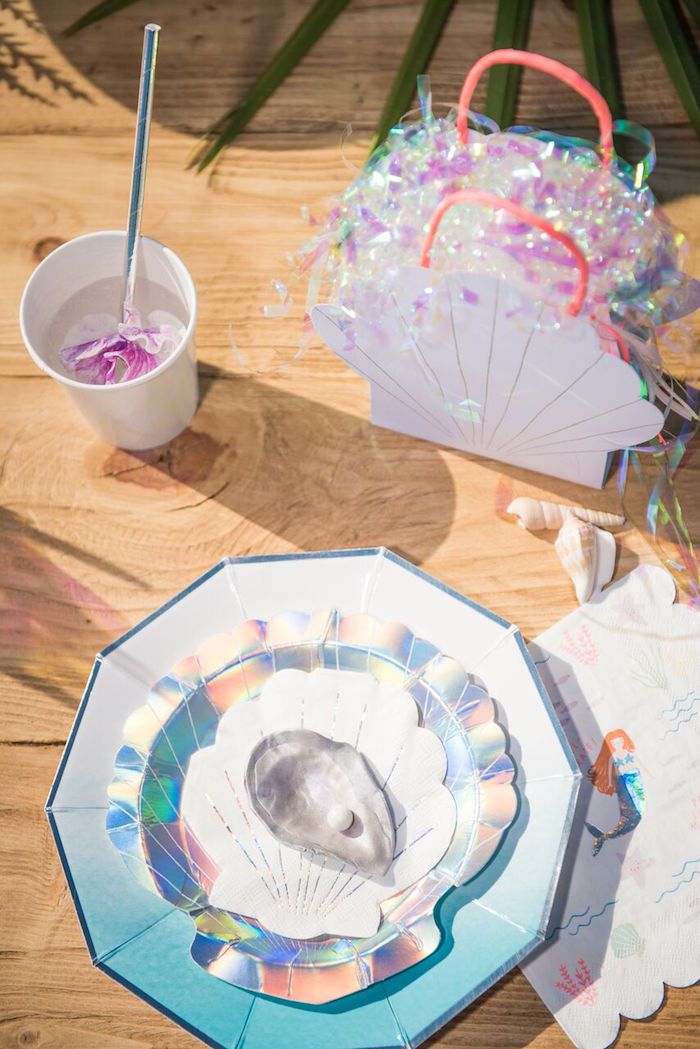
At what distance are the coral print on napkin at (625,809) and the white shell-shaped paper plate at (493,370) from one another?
113 mm

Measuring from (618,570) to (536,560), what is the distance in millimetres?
56

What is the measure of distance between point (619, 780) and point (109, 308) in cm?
45

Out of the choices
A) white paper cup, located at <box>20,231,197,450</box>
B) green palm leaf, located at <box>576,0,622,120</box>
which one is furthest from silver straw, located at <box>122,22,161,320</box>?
green palm leaf, located at <box>576,0,622,120</box>

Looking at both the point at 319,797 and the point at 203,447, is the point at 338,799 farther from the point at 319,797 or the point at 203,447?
the point at 203,447

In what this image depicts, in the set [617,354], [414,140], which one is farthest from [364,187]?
[617,354]

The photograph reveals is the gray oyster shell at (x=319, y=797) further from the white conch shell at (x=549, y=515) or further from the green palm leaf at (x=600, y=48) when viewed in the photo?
the green palm leaf at (x=600, y=48)

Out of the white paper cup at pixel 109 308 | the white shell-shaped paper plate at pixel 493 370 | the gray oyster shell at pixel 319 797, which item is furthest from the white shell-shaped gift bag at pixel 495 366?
the gray oyster shell at pixel 319 797

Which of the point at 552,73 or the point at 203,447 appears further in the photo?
the point at 203,447

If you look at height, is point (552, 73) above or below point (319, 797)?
above

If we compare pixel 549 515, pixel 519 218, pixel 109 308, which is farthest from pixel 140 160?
pixel 549 515

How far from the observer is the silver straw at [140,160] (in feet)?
1.88

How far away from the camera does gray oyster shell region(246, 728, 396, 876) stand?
57 cm

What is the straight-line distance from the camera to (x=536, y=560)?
0.68m

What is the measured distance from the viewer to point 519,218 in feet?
1.67
